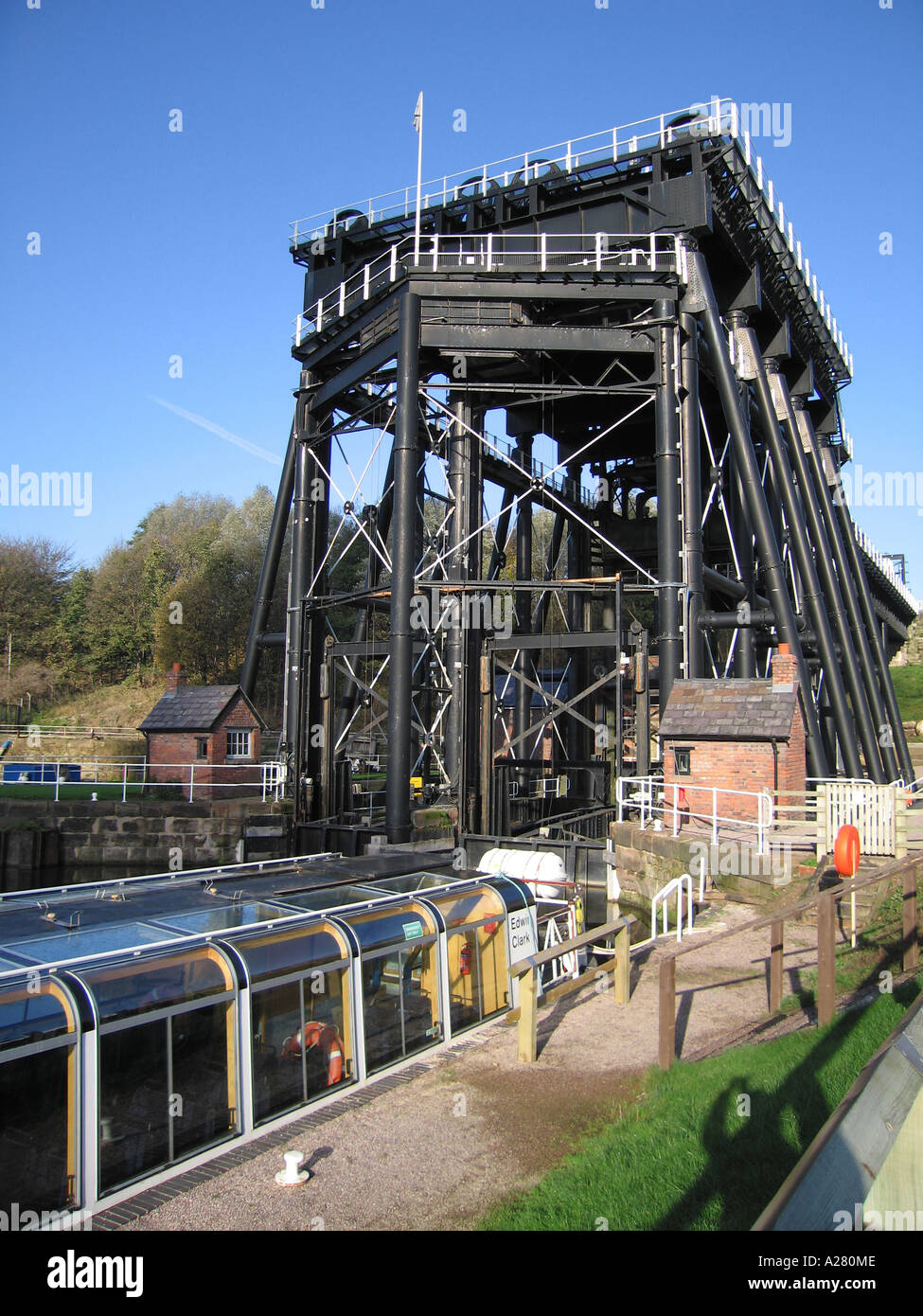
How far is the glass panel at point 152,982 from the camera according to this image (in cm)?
600

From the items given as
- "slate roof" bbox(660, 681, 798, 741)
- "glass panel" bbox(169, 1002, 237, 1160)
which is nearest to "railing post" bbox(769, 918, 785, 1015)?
"glass panel" bbox(169, 1002, 237, 1160)

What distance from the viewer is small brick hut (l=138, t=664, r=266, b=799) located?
28219mm

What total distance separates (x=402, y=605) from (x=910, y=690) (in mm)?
53007

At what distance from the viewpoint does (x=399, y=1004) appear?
27.0 ft

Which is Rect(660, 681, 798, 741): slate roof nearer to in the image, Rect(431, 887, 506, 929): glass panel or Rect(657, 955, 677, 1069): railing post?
Rect(431, 887, 506, 929): glass panel

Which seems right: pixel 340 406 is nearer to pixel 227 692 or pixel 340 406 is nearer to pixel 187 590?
pixel 227 692

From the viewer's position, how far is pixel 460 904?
9297 millimetres

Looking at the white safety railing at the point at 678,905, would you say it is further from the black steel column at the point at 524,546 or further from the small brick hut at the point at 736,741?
the black steel column at the point at 524,546

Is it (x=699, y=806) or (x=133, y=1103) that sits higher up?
(x=699, y=806)

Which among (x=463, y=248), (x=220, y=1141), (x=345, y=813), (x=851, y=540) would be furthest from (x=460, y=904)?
(x=851, y=540)

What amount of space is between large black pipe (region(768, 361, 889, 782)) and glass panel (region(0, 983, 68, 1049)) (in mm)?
27176

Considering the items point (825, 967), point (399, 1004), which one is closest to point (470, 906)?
A: point (399, 1004)

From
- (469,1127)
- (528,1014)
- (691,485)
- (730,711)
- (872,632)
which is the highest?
(691,485)

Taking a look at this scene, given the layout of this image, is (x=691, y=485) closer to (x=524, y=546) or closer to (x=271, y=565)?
(x=524, y=546)
